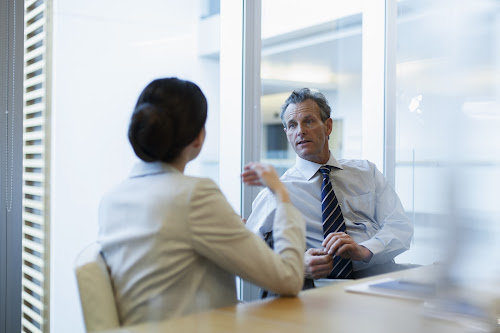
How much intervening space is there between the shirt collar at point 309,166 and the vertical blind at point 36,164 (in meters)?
1.11

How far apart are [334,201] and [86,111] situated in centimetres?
115

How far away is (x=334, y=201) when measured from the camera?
99.8 inches

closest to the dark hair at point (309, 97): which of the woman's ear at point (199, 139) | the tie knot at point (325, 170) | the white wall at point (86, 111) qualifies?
the tie knot at point (325, 170)

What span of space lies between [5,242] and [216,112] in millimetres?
1186

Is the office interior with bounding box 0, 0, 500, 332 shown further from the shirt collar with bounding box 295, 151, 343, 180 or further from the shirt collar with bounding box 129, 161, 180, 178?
the shirt collar with bounding box 129, 161, 180, 178

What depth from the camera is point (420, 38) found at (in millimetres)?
3775

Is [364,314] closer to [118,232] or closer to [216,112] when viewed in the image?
[118,232]

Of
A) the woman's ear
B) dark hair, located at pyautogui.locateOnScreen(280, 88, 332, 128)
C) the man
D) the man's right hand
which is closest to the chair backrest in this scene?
the woman's ear

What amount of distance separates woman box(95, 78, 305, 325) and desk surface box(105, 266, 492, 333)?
8 centimetres

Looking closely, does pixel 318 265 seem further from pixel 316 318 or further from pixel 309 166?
pixel 316 318

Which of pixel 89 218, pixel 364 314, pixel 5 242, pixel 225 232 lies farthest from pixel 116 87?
pixel 364 314

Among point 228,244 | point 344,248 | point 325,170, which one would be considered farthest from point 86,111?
point 228,244

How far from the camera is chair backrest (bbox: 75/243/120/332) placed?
136 cm

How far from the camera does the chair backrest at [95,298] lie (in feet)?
4.46
